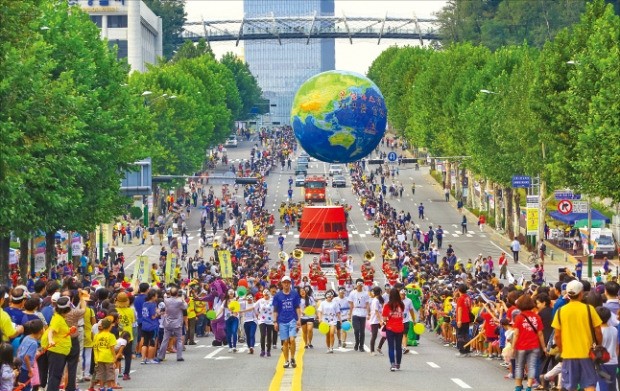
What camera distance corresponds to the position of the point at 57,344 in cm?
2430

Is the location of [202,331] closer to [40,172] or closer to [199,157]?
[40,172]

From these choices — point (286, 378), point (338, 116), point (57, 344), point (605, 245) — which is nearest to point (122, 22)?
point (605, 245)

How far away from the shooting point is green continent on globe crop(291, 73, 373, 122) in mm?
62906

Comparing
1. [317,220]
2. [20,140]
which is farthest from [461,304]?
[317,220]

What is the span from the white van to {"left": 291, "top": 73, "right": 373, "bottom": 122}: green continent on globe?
69.9ft

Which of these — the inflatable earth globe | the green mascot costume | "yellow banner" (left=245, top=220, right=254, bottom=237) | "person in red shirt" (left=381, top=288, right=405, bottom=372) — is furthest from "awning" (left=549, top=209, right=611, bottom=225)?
"person in red shirt" (left=381, top=288, right=405, bottom=372)

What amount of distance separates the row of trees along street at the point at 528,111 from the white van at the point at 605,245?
3435 mm

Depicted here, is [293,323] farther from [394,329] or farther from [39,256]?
[39,256]

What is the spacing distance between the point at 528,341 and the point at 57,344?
757 cm

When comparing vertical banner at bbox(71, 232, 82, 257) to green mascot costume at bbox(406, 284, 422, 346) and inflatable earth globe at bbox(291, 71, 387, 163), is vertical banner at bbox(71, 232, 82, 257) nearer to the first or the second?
inflatable earth globe at bbox(291, 71, 387, 163)

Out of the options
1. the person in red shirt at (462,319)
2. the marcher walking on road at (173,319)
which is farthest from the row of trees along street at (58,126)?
the person in red shirt at (462,319)

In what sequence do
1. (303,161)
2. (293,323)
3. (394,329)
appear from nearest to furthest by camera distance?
(394,329)
(293,323)
(303,161)

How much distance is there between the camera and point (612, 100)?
5556cm

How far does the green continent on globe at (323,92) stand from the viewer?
62.9 meters
